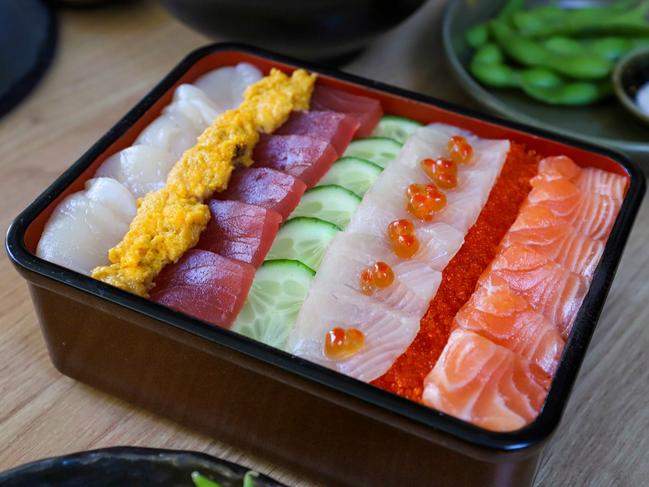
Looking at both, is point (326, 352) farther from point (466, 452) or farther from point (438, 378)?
point (466, 452)

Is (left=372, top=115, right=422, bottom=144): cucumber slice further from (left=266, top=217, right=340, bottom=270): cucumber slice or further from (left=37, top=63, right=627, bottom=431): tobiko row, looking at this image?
(left=266, top=217, right=340, bottom=270): cucumber slice

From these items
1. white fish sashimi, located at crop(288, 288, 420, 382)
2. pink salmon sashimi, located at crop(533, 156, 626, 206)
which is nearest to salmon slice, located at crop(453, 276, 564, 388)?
white fish sashimi, located at crop(288, 288, 420, 382)

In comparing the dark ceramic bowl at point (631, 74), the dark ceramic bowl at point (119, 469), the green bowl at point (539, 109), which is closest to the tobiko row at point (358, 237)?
the dark ceramic bowl at point (119, 469)

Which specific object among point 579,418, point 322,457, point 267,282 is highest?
point 267,282

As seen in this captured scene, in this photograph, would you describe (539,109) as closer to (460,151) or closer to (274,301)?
(460,151)

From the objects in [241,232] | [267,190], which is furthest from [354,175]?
[241,232]

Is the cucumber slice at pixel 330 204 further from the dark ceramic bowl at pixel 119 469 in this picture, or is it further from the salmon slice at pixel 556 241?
the dark ceramic bowl at pixel 119 469

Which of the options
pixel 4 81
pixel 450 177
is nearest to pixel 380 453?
pixel 450 177
